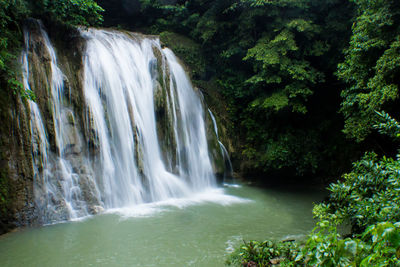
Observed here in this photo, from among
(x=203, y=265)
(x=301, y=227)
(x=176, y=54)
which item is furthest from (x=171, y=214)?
(x=176, y=54)

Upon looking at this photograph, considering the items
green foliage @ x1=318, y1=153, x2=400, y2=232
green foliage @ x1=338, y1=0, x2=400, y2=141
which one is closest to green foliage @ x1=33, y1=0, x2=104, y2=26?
green foliage @ x1=338, y1=0, x2=400, y2=141

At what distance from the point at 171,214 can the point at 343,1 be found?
9.51 meters

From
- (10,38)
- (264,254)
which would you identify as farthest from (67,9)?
(264,254)

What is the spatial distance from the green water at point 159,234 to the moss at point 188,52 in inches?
230

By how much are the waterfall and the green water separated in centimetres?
69

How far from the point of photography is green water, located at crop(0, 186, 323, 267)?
4.87 m

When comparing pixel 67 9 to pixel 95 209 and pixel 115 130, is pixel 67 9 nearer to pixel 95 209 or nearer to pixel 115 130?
A: pixel 115 130

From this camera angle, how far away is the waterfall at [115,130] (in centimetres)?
661

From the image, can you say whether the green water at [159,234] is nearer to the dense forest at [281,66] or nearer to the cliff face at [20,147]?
the cliff face at [20,147]

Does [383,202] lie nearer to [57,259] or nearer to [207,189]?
[57,259]

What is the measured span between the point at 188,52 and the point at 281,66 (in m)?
4.17

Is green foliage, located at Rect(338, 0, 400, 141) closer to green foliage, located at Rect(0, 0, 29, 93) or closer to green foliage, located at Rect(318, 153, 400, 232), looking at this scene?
green foliage, located at Rect(318, 153, 400, 232)

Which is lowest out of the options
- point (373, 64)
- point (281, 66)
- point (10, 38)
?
point (373, 64)

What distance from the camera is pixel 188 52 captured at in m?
12.2
